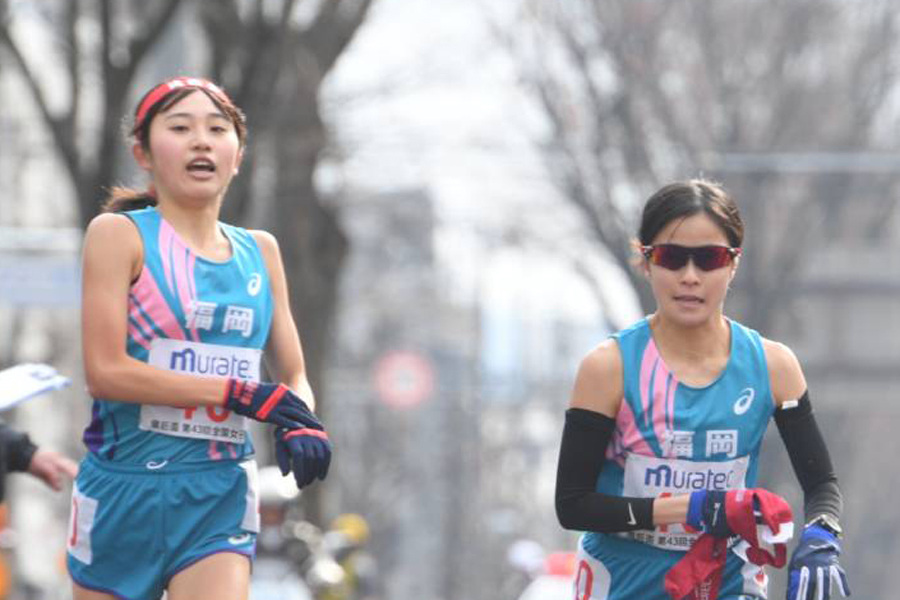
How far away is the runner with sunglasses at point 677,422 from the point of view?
18.6 feet

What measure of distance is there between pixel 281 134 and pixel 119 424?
10.7 m

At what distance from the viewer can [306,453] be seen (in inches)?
225

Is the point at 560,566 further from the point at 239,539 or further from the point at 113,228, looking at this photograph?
the point at 113,228

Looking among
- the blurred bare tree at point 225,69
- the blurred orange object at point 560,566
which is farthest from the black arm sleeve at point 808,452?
the blurred bare tree at point 225,69

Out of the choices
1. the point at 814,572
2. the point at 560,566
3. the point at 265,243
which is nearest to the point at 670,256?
the point at 814,572

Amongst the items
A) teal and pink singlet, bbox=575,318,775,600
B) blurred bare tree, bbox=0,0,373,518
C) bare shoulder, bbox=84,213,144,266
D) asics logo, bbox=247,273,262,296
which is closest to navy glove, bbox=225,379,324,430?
asics logo, bbox=247,273,262,296

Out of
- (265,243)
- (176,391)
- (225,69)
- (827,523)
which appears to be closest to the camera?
(827,523)

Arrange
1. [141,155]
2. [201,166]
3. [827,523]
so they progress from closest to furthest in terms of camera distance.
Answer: [827,523] → [201,166] → [141,155]

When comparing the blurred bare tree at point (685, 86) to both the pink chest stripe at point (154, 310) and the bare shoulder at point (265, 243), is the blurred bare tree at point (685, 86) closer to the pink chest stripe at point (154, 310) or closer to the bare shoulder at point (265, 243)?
the bare shoulder at point (265, 243)

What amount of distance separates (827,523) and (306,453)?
4.11 feet

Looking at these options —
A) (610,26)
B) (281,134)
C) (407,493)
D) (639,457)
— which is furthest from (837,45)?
(407,493)

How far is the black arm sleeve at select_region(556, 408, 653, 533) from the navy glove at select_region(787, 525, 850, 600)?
1.17ft

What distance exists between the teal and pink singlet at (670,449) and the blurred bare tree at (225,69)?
8398 millimetres

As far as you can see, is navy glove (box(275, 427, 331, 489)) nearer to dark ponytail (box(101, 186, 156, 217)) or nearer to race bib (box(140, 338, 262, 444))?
race bib (box(140, 338, 262, 444))
